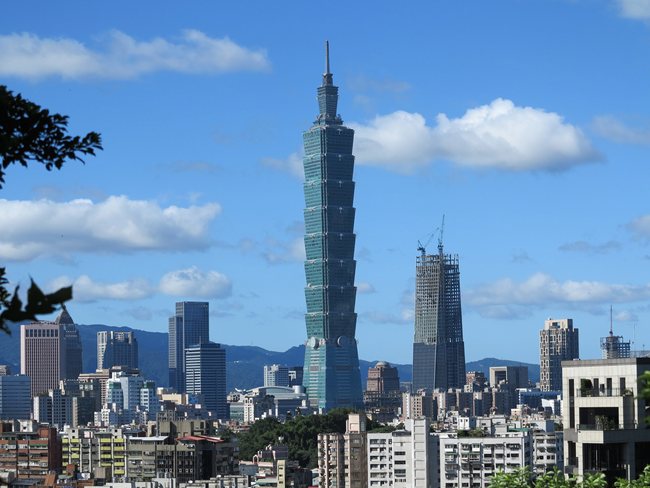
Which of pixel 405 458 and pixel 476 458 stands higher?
pixel 476 458

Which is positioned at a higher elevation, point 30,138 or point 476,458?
point 30,138

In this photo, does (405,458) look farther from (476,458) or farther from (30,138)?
(30,138)

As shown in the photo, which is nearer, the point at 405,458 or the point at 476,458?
the point at 476,458

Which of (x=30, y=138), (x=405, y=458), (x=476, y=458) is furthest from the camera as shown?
(x=405, y=458)

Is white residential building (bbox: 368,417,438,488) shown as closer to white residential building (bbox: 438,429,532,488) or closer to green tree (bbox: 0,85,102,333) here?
white residential building (bbox: 438,429,532,488)

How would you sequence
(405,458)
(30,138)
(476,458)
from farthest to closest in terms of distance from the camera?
(405,458) < (476,458) < (30,138)

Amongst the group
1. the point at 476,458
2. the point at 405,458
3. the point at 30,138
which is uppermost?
the point at 30,138

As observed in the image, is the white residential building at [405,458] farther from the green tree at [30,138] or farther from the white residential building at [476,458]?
the green tree at [30,138]

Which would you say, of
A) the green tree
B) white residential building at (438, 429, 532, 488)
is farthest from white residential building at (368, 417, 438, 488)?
the green tree

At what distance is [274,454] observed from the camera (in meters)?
192

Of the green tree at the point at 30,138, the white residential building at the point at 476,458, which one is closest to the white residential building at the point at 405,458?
the white residential building at the point at 476,458

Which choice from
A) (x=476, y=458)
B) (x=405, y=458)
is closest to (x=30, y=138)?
(x=476, y=458)

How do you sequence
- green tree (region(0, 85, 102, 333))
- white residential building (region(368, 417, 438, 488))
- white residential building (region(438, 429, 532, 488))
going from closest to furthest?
green tree (region(0, 85, 102, 333)) → white residential building (region(438, 429, 532, 488)) → white residential building (region(368, 417, 438, 488))

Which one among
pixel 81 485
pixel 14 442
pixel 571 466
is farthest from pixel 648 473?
pixel 14 442
